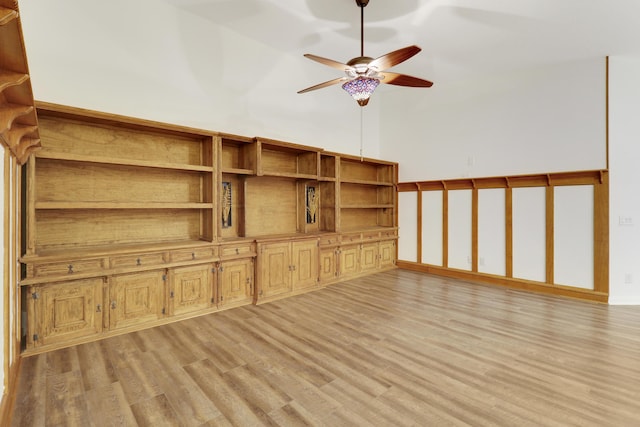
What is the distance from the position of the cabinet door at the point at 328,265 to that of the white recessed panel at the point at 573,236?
3345 millimetres

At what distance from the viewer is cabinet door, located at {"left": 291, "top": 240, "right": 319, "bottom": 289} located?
4.55 metres

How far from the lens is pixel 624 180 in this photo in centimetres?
416

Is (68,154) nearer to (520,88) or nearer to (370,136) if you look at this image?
(370,136)

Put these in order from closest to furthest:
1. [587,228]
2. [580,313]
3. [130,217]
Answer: [130,217]
[580,313]
[587,228]

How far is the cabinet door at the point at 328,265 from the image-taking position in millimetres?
4965

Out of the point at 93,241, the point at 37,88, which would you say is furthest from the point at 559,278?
the point at 37,88

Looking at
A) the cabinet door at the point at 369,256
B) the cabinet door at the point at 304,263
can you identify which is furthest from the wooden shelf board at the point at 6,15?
the cabinet door at the point at 369,256

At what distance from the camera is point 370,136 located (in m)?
6.53

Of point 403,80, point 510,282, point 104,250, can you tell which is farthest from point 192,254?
point 510,282

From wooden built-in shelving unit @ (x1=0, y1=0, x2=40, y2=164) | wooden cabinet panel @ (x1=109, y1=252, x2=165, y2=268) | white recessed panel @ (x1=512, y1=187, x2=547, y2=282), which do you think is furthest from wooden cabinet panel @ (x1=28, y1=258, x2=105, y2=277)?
white recessed panel @ (x1=512, y1=187, x2=547, y2=282)

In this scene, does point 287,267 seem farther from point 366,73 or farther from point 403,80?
point 403,80

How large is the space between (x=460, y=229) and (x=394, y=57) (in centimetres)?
378

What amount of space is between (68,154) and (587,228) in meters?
6.43

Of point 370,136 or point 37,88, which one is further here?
point 370,136
